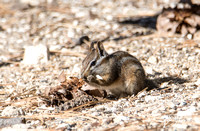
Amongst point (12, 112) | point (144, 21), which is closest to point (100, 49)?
point (12, 112)

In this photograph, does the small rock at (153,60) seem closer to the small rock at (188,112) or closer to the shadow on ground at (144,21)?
the shadow on ground at (144,21)

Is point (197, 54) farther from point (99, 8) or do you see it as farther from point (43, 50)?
point (99, 8)

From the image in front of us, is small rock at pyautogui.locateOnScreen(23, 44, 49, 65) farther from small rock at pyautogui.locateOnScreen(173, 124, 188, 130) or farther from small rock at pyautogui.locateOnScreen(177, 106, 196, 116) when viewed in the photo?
small rock at pyautogui.locateOnScreen(173, 124, 188, 130)

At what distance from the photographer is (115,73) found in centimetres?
392

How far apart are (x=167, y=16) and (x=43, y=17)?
3320 millimetres

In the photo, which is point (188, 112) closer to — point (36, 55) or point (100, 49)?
point (100, 49)

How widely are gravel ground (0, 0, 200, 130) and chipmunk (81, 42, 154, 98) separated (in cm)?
20

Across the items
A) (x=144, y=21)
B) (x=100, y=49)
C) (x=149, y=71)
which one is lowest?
(x=149, y=71)

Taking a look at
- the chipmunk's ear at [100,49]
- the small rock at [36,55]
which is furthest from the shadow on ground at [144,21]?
the chipmunk's ear at [100,49]

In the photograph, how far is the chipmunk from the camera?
383 cm

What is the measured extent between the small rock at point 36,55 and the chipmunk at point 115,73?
188 centimetres

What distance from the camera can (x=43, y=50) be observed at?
5.71 m

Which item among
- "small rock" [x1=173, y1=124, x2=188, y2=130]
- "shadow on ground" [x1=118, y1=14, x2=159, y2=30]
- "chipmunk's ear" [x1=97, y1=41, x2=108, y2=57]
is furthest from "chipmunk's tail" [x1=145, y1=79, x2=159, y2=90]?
"shadow on ground" [x1=118, y1=14, x2=159, y2=30]

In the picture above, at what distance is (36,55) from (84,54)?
850mm
